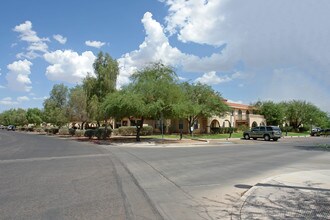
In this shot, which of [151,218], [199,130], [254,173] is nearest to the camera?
[151,218]

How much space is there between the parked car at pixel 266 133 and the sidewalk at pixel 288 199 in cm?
3402

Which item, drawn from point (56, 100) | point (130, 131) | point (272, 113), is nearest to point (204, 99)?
point (130, 131)

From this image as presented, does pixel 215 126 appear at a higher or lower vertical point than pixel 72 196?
higher

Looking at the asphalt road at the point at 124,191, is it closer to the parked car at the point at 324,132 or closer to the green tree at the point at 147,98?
the green tree at the point at 147,98

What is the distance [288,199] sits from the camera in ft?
27.2

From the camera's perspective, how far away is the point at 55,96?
70312mm

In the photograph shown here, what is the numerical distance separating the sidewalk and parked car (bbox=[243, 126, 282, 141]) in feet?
112

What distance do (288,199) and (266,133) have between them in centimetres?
3842

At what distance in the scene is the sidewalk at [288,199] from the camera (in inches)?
276

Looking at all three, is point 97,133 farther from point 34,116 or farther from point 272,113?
point 34,116

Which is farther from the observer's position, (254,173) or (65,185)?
(254,173)

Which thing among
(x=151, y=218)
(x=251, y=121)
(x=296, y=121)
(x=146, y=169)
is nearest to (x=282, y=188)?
(x=151, y=218)

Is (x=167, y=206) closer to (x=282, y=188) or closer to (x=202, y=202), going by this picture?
(x=202, y=202)

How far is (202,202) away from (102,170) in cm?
630
